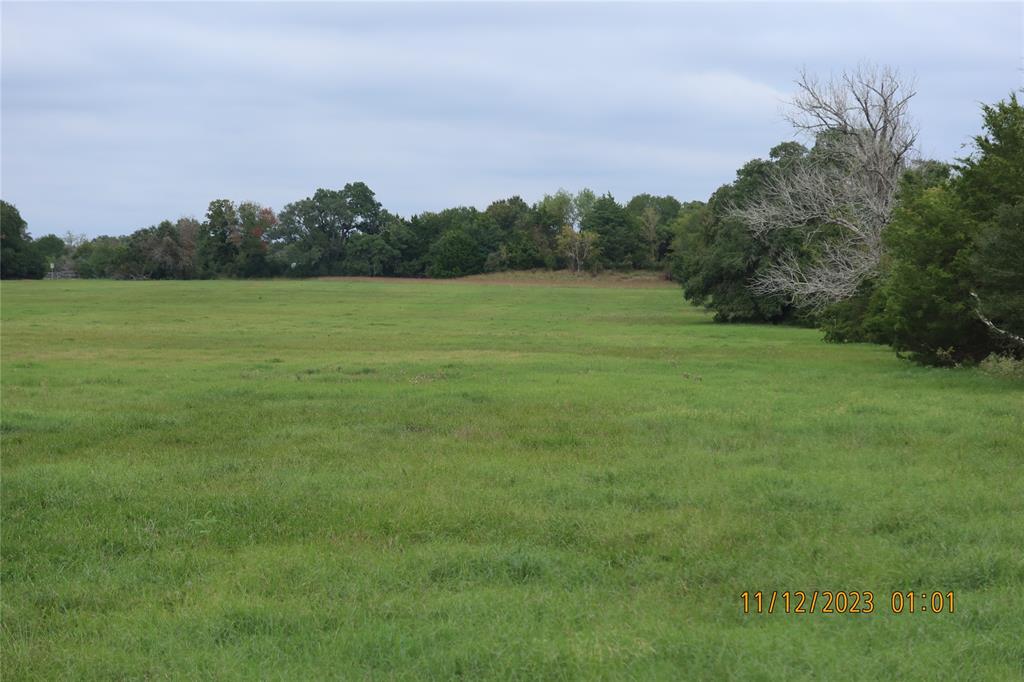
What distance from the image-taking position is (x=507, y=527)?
8086 mm

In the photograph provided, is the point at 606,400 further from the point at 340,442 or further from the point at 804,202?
the point at 804,202

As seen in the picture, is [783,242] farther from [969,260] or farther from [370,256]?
[370,256]

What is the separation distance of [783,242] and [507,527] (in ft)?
139

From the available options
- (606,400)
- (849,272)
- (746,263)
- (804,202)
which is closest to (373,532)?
(606,400)

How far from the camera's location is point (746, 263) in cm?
4941

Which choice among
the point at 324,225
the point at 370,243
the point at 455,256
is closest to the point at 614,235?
the point at 455,256

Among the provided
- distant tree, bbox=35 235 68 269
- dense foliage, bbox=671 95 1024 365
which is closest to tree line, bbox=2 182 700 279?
distant tree, bbox=35 235 68 269

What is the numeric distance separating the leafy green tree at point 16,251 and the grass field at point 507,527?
96856 mm

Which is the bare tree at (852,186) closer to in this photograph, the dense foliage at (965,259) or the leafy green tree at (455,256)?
the dense foliage at (965,259)

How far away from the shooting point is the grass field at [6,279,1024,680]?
5.50 meters

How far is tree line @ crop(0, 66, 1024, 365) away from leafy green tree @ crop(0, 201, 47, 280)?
0.19 m

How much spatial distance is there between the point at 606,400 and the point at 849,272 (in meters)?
22.0
